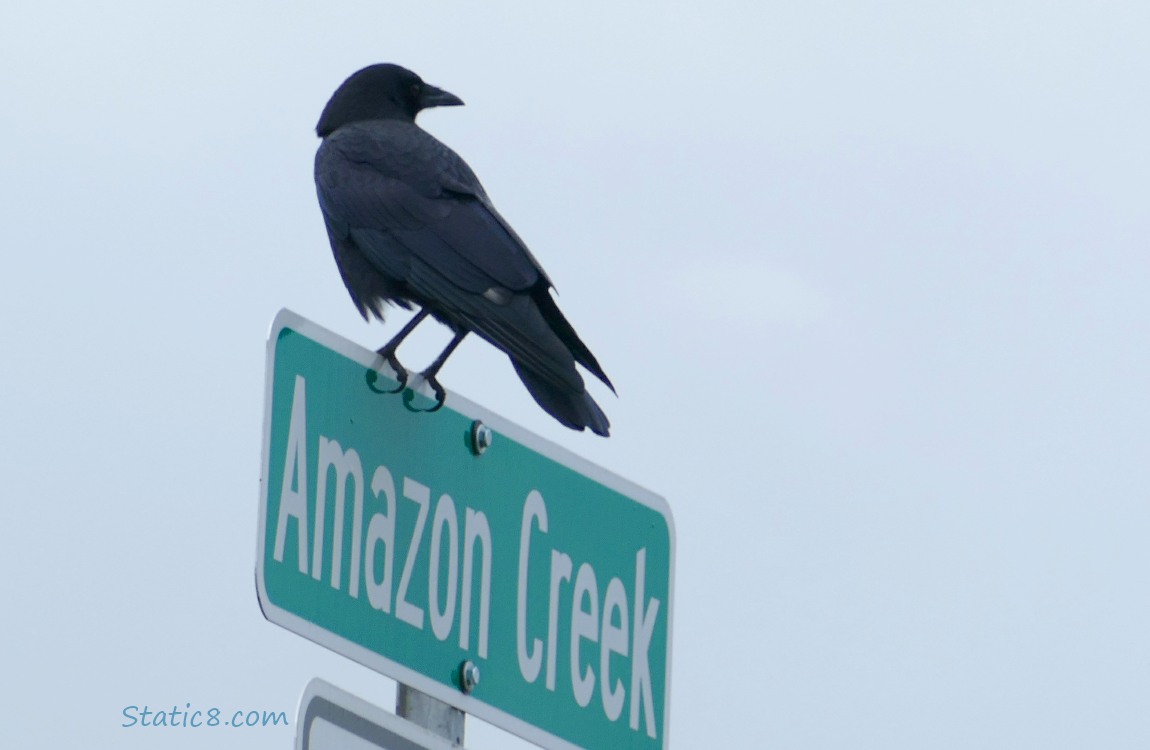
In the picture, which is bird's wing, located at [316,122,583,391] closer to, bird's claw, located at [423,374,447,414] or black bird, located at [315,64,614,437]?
black bird, located at [315,64,614,437]

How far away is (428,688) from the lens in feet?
7.48

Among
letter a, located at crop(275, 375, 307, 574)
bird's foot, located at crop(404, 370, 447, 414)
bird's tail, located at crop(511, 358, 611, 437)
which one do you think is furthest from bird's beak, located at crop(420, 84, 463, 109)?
letter a, located at crop(275, 375, 307, 574)

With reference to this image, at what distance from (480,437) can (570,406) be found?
0.53m

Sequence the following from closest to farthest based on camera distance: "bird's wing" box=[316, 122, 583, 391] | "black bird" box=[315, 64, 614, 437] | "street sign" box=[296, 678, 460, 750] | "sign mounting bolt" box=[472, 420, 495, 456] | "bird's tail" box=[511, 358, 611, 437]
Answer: "street sign" box=[296, 678, 460, 750] → "sign mounting bolt" box=[472, 420, 495, 456] → "bird's tail" box=[511, 358, 611, 437] → "black bird" box=[315, 64, 614, 437] → "bird's wing" box=[316, 122, 583, 391]

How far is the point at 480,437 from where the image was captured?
2.54 m

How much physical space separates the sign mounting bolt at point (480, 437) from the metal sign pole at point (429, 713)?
0.40 metres

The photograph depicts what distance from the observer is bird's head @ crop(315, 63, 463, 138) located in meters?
5.31

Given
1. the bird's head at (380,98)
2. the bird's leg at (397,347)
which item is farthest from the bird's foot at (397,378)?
the bird's head at (380,98)

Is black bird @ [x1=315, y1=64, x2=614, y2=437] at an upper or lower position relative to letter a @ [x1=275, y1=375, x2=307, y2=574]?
upper

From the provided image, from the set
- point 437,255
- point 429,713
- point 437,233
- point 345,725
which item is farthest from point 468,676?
point 437,233

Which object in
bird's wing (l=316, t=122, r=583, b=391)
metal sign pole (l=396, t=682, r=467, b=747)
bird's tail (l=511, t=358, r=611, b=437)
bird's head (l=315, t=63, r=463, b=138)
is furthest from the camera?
bird's head (l=315, t=63, r=463, b=138)

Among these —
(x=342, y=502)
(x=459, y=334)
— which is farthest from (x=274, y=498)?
(x=459, y=334)

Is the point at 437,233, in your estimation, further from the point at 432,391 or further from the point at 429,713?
the point at 429,713

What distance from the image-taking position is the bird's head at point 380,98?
5.31 m
